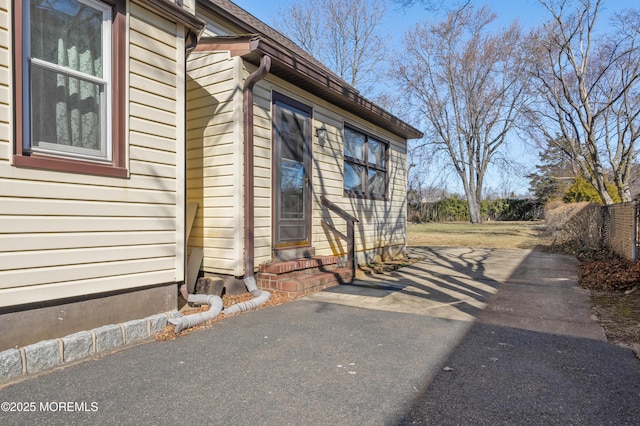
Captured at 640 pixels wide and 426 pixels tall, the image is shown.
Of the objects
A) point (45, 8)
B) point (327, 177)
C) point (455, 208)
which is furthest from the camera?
point (455, 208)

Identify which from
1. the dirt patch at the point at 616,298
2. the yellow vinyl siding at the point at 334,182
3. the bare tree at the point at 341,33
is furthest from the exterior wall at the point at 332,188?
the bare tree at the point at 341,33

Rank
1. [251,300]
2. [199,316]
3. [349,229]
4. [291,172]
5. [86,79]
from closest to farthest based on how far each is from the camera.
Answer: [86,79]
[199,316]
[251,300]
[291,172]
[349,229]

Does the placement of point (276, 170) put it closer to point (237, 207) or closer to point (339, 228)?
point (237, 207)

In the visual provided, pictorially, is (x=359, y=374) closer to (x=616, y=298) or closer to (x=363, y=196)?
(x=616, y=298)

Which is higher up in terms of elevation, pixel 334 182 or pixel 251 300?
pixel 334 182

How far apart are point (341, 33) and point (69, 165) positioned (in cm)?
2151

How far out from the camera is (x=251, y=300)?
4.41 m

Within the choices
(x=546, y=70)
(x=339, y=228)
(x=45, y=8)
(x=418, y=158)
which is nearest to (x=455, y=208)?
(x=418, y=158)

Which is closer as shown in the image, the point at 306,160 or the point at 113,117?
the point at 113,117

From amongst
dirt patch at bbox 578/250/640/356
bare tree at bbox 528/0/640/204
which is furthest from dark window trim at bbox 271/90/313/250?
bare tree at bbox 528/0/640/204

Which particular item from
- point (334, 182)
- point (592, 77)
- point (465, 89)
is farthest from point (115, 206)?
point (465, 89)

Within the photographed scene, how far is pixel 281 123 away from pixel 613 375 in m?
4.69

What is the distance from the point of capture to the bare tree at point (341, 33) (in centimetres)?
2086

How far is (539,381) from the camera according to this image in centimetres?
249
